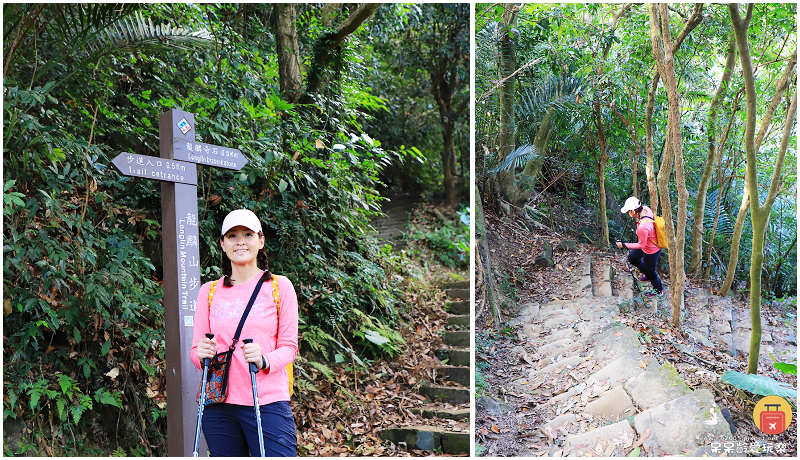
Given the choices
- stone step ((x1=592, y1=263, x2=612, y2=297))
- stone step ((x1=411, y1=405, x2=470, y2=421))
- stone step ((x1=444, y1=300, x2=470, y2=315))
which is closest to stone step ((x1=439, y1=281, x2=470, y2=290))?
stone step ((x1=444, y1=300, x2=470, y2=315))

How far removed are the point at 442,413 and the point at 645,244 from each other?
2486 millimetres

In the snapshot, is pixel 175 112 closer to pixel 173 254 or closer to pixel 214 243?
pixel 173 254

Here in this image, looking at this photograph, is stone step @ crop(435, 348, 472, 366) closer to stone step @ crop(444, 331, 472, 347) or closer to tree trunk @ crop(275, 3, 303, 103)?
stone step @ crop(444, 331, 472, 347)

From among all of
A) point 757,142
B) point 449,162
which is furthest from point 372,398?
point 449,162

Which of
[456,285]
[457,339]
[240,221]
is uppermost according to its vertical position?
[240,221]

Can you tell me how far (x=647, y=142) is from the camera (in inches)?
117

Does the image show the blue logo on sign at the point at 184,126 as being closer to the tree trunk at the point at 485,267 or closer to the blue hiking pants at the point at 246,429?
the blue hiking pants at the point at 246,429

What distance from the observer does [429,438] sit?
419cm

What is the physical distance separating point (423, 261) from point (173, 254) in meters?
6.03

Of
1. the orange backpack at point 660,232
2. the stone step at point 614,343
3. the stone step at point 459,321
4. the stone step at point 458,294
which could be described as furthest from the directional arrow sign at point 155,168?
the stone step at point 458,294

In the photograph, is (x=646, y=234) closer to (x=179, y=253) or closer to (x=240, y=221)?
(x=240, y=221)

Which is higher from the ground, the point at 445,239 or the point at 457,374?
the point at 445,239

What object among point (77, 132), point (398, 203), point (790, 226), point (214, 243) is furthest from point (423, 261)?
point (790, 226)

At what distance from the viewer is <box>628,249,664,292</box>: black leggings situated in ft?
9.64
